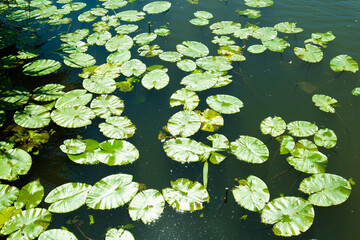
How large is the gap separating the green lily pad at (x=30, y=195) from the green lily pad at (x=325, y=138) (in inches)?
102

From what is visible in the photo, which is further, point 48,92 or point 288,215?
point 48,92

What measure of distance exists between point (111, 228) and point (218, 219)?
845 millimetres

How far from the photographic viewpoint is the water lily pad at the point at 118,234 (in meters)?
1.78

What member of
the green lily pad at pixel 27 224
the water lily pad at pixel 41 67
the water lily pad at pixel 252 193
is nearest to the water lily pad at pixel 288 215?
the water lily pad at pixel 252 193

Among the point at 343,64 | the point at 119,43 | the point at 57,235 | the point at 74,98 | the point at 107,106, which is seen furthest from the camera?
the point at 119,43

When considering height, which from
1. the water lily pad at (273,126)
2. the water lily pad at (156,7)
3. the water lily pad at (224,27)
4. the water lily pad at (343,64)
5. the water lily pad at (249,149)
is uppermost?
the water lily pad at (156,7)

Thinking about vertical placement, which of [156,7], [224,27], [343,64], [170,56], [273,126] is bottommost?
[273,126]

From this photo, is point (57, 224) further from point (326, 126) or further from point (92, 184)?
point (326, 126)

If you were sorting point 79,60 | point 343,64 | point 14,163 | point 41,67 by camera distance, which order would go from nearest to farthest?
point 14,163 < point 343,64 < point 41,67 < point 79,60

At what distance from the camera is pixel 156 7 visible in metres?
4.48

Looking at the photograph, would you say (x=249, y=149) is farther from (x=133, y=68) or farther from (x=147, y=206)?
(x=133, y=68)

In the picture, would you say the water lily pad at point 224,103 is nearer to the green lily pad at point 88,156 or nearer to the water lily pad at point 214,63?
the water lily pad at point 214,63

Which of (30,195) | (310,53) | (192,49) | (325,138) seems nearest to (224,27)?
(192,49)

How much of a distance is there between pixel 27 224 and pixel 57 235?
0.91 feet
